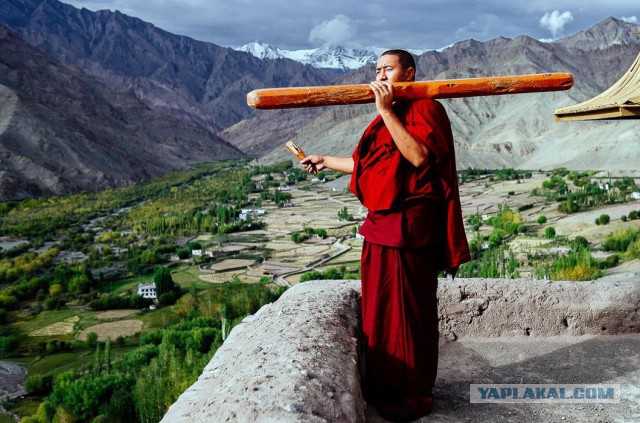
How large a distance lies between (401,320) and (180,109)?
14110cm

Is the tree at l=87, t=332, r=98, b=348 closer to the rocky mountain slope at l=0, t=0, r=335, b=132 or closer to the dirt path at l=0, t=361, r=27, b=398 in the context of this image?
the dirt path at l=0, t=361, r=27, b=398

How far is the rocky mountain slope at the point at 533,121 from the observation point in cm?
5109

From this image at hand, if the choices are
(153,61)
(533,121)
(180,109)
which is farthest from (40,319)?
(153,61)

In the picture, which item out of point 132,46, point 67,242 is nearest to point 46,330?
point 67,242

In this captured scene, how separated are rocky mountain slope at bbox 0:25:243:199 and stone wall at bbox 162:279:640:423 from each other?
4812cm

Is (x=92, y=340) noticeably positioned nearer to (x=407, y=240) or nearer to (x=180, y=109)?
(x=407, y=240)

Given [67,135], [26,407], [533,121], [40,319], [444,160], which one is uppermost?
[67,135]

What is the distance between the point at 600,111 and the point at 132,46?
6313 inches

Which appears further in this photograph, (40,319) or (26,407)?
(40,319)

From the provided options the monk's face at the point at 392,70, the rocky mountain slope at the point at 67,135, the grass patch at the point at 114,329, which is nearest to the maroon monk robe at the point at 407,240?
the monk's face at the point at 392,70

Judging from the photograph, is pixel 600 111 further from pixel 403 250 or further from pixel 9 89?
pixel 9 89

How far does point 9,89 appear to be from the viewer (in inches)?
2172

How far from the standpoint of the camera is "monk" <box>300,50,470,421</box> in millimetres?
2361

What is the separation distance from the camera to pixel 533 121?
203 feet
